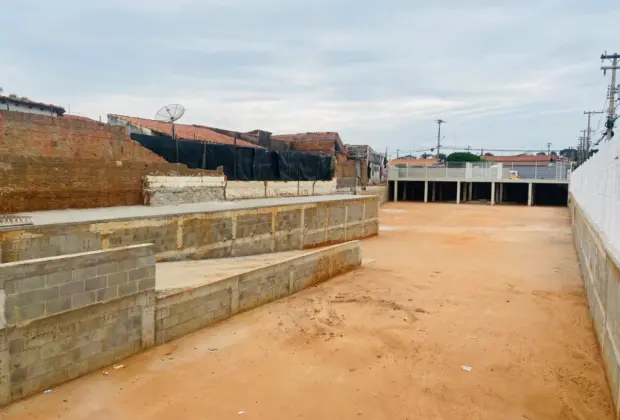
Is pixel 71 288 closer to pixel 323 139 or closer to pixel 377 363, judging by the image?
pixel 377 363

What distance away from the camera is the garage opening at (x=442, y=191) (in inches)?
1890

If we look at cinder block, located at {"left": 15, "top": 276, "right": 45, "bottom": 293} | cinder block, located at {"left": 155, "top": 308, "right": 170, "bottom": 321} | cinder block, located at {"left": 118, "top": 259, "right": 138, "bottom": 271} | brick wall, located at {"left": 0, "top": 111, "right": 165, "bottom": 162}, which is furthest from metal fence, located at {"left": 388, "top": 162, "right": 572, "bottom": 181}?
cinder block, located at {"left": 15, "top": 276, "right": 45, "bottom": 293}

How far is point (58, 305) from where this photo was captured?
6.00m

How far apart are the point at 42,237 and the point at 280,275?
474cm

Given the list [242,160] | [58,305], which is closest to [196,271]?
[58,305]

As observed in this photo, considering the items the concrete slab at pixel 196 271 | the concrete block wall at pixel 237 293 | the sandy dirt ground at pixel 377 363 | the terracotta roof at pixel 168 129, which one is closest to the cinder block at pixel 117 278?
the concrete block wall at pixel 237 293

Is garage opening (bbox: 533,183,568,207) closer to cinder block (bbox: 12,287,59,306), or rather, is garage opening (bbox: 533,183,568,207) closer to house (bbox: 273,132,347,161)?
house (bbox: 273,132,347,161)

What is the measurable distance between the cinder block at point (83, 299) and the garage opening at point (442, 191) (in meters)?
43.8

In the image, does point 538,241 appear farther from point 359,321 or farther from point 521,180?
point 521,180

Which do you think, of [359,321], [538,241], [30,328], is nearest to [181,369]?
[30,328]

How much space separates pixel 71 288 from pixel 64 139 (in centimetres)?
813

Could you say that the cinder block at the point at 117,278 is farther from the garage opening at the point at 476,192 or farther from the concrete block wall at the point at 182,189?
the garage opening at the point at 476,192

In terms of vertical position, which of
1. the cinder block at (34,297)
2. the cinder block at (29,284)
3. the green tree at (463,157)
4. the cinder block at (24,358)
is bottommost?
the cinder block at (24,358)

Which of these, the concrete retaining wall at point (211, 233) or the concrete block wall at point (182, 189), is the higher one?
the concrete block wall at point (182, 189)
